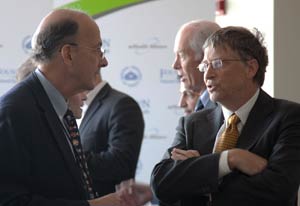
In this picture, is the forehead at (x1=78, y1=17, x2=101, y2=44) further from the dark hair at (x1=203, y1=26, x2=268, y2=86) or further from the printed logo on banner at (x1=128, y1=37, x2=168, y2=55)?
the printed logo on banner at (x1=128, y1=37, x2=168, y2=55)

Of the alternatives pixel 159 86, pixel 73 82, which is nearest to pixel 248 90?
pixel 73 82

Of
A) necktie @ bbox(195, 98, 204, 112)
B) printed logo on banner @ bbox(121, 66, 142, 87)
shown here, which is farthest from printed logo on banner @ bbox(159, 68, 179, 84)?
necktie @ bbox(195, 98, 204, 112)

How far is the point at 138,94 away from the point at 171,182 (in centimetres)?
229

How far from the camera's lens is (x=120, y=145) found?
10.9 feet

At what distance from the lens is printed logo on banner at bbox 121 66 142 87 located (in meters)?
4.65

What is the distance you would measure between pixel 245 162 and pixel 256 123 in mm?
216

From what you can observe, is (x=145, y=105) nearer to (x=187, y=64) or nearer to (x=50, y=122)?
(x=187, y=64)

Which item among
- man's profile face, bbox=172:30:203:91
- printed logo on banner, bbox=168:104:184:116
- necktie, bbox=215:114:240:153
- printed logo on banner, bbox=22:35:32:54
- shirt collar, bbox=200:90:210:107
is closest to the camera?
necktie, bbox=215:114:240:153

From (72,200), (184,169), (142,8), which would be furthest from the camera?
(142,8)

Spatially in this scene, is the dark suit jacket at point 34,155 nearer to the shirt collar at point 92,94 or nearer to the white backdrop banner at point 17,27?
the shirt collar at point 92,94

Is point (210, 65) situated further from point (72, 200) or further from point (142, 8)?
point (142, 8)

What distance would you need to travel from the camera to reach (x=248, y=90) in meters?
2.55

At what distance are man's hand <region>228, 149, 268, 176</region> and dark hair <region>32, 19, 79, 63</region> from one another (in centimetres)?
84

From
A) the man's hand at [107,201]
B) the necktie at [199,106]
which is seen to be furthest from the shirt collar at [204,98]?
the man's hand at [107,201]
